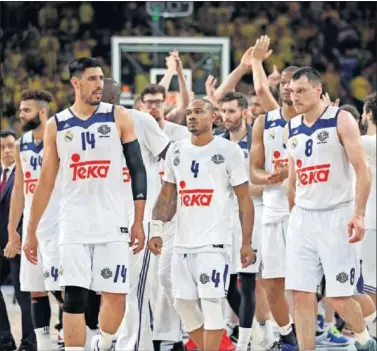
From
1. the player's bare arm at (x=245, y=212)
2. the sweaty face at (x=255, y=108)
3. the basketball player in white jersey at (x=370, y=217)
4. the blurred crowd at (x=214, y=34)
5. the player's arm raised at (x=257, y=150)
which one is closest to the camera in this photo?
the player's bare arm at (x=245, y=212)

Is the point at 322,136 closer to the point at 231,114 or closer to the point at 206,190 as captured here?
the point at 206,190

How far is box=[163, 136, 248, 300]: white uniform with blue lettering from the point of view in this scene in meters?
8.35

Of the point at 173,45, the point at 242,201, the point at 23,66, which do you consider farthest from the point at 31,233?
the point at 23,66

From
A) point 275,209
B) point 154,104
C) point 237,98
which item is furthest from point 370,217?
point 154,104

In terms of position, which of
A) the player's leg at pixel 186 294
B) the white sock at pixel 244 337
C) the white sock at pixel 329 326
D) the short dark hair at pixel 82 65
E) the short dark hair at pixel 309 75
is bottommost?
the white sock at pixel 329 326

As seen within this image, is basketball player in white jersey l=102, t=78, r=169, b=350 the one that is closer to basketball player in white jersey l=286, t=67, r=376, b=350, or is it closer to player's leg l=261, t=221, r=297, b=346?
player's leg l=261, t=221, r=297, b=346

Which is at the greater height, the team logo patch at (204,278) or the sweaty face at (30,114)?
the sweaty face at (30,114)

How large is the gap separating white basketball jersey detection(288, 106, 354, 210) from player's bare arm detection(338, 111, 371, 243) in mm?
81

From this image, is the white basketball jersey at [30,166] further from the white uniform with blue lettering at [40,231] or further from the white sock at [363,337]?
the white sock at [363,337]

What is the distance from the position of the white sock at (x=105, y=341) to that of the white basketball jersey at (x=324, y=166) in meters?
1.63

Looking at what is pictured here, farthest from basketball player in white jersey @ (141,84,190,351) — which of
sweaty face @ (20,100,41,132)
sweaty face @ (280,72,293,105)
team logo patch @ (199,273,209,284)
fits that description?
sweaty face @ (280,72,293,105)

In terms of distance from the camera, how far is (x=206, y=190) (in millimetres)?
8477

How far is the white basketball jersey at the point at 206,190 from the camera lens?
8.41m

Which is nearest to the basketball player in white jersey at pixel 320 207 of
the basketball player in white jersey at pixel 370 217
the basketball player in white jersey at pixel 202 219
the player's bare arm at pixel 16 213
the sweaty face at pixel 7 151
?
Result: the basketball player in white jersey at pixel 202 219
